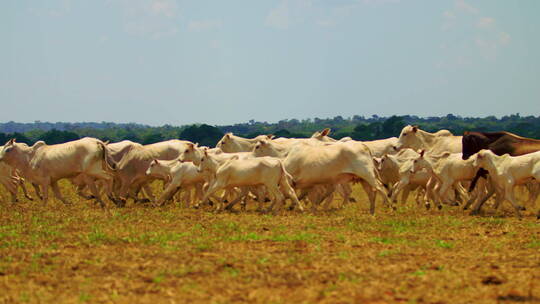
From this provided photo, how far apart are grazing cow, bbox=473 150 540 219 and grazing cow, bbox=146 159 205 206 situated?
21.9 ft

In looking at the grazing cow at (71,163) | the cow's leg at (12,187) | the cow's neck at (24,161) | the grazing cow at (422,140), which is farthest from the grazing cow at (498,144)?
the cow's leg at (12,187)

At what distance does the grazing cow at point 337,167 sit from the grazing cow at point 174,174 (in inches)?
104

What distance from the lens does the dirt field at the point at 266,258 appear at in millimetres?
8336

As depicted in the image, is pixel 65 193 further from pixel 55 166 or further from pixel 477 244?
pixel 477 244

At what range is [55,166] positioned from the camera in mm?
19219

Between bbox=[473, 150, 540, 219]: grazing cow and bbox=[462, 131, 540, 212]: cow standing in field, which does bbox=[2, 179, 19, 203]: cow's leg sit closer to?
bbox=[462, 131, 540, 212]: cow standing in field

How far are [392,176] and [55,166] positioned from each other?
28.8 ft

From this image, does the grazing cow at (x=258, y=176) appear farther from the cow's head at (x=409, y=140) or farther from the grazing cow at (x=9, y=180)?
the cow's head at (x=409, y=140)

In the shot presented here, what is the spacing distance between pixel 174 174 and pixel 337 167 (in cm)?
420

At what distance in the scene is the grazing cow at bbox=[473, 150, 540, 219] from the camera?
53.5ft

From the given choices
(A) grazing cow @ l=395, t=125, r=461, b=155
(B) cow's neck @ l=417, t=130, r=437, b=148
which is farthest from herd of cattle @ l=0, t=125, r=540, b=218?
(B) cow's neck @ l=417, t=130, r=437, b=148

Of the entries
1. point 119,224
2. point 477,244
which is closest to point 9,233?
point 119,224

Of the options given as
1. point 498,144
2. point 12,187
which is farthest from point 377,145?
point 12,187

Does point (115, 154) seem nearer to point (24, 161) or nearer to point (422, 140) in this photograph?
point (24, 161)
